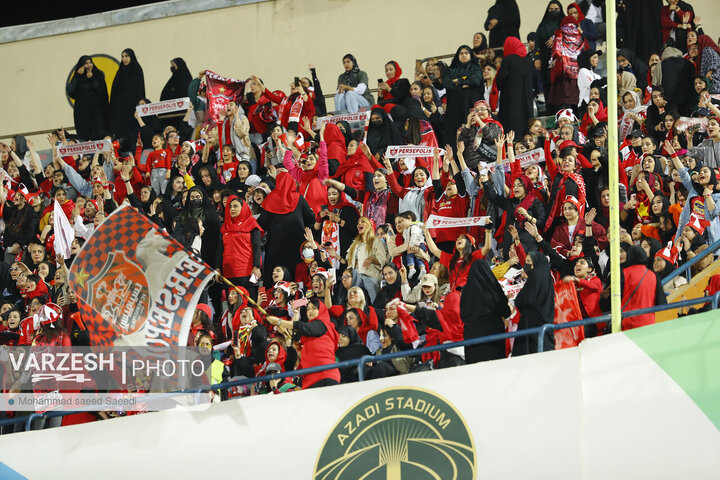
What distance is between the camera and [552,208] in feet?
45.6

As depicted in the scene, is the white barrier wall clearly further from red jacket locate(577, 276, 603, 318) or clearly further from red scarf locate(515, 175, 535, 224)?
red scarf locate(515, 175, 535, 224)

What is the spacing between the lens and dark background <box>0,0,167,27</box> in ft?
85.7

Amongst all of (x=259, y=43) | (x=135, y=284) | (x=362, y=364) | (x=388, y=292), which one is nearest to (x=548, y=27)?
(x=388, y=292)

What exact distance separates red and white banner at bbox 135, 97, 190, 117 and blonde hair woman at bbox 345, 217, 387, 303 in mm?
5116

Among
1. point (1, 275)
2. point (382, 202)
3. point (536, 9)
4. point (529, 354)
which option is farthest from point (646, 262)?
point (536, 9)

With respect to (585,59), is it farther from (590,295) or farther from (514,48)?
(590,295)

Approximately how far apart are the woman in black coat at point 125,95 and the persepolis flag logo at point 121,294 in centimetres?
885

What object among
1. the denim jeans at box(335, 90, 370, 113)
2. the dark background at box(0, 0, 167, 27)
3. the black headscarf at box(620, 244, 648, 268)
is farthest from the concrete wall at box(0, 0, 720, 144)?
the black headscarf at box(620, 244, 648, 268)

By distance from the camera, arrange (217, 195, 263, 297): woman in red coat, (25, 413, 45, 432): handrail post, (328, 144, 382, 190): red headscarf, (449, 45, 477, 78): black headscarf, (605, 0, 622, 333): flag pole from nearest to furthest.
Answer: (605, 0, 622, 333): flag pole, (25, 413, 45, 432): handrail post, (217, 195, 263, 297): woman in red coat, (328, 144, 382, 190): red headscarf, (449, 45, 477, 78): black headscarf

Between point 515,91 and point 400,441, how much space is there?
6075 mm

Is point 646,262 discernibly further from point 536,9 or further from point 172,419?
point 536,9

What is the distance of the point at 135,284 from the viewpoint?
462 inches

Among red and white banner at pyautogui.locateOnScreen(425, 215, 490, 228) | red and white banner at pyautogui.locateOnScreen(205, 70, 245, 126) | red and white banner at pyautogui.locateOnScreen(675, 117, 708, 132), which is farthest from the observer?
red and white banner at pyautogui.locateOnScreen(205, 70, 245, 126)

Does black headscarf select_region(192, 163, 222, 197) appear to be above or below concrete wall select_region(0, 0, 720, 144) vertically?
below
